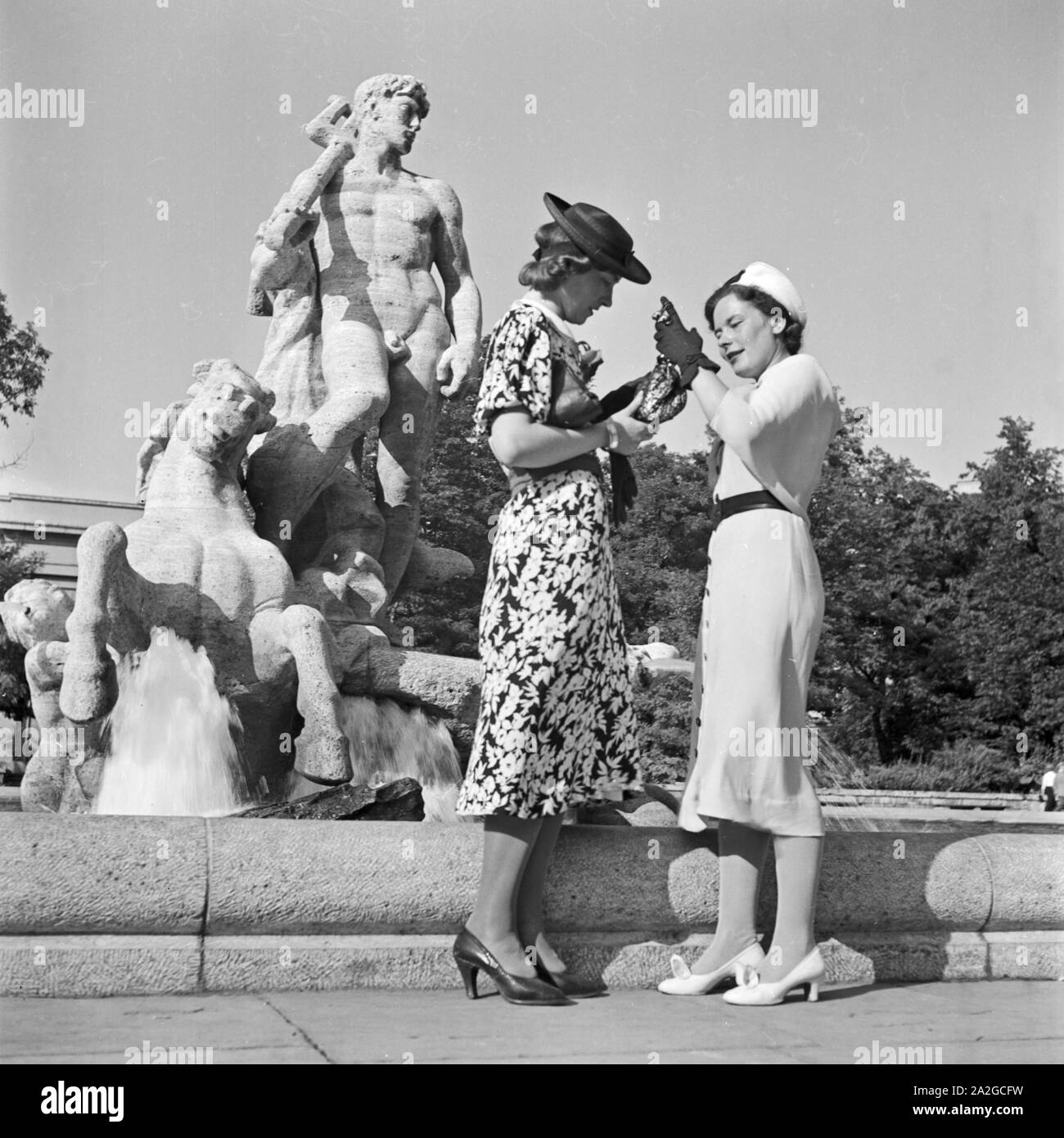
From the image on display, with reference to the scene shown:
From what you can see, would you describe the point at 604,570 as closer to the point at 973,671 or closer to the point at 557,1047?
the point at 557,1047

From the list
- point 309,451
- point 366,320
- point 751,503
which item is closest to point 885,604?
point 366,320

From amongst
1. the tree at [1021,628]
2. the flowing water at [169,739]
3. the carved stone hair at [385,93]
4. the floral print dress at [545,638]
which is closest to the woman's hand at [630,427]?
the floral print dress at [545,638]

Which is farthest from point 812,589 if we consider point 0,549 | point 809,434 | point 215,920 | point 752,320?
point 0,549

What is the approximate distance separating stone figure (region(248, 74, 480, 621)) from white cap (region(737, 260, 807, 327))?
4287 millimetres

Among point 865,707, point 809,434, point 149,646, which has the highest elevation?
point 809,434

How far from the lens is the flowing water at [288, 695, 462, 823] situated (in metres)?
7.24

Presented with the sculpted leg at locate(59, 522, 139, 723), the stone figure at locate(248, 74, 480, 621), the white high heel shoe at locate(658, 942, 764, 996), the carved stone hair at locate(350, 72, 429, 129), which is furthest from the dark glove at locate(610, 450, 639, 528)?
the carved stone hair at locate(350, 72, 429, 129)

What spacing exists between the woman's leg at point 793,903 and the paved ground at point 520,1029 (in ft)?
0.39

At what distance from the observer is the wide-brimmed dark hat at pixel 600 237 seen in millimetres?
4039

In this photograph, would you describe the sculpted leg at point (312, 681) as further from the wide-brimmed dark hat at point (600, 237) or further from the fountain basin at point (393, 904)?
the wide-brimmed dark hat at point (600, 237)

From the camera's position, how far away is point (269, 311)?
8.94 metres

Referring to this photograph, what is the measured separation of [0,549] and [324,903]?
26.3 meters

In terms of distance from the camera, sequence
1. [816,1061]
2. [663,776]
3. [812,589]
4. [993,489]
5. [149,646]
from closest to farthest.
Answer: [816,1061] < [812,589] < [149,646] < [663,776] < [993,489]

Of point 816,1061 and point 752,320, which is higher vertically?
point 752,320
